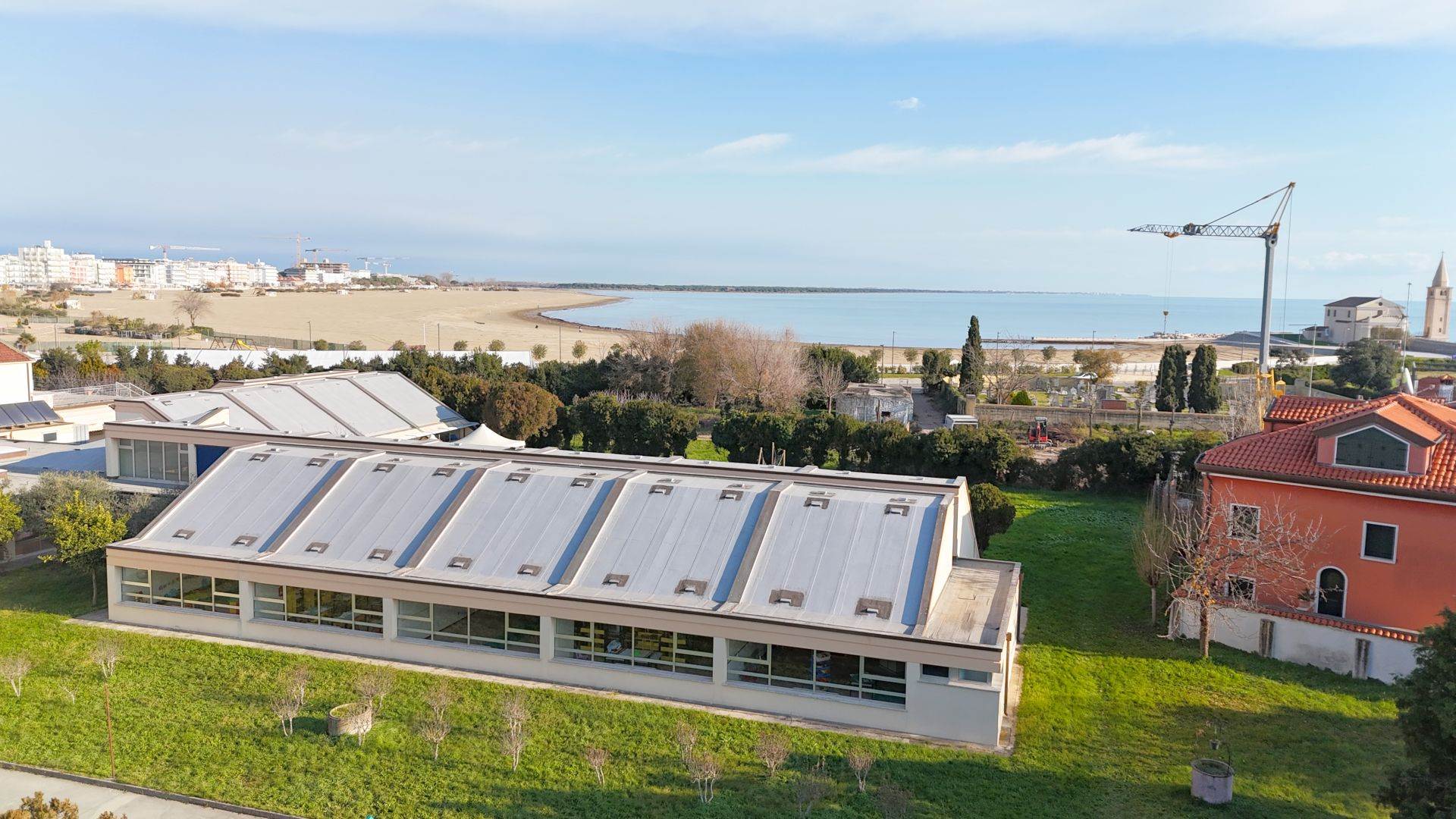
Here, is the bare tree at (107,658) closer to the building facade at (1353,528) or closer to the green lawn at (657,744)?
the green lawn at (657,744)

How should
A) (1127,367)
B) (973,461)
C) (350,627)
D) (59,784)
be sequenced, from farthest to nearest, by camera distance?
(1127,367) → (973,461) → (350,627) → (59,784)

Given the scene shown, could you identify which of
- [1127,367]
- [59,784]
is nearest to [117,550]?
[59,784]

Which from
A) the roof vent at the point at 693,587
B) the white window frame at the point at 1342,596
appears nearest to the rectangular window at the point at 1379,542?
the white window frame at the point at 1342,596

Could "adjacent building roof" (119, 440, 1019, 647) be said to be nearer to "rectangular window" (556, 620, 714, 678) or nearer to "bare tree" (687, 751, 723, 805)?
"rectangular window" (556, 620, 714, 678)

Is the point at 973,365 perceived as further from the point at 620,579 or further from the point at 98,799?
the point at 98,799

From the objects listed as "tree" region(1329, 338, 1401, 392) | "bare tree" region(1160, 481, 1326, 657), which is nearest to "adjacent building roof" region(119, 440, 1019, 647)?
"bare tree" region(1160, 481, 1326, 657)

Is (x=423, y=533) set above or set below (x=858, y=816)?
above

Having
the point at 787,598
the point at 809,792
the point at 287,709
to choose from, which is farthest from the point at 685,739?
the point at 287,709

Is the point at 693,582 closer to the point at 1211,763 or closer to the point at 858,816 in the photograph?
the point at 858,816
